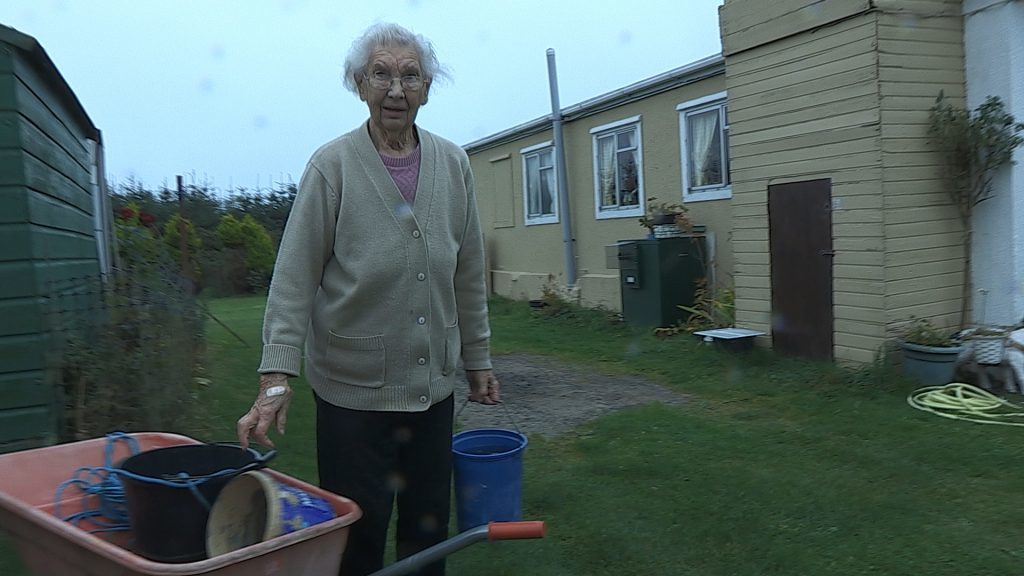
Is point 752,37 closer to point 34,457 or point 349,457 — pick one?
Result: point 349,457

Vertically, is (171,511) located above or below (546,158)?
below

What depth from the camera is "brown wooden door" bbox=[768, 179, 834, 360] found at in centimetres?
684

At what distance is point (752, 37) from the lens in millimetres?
7465

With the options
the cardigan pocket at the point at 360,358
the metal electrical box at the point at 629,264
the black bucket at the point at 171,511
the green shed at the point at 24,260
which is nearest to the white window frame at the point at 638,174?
the metal electrical box at the point at 629,264

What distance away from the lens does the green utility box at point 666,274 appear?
9.31 m

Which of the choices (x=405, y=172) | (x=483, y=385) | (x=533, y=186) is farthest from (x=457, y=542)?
(x=533, y=186)

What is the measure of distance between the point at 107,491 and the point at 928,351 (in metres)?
5.73

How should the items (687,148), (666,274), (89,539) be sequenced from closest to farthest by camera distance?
(89,539) < (666,274) < (687,148)

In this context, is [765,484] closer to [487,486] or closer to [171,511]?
[487,486]

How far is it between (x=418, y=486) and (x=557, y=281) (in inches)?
A: 430

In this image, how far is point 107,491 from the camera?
1.99 m

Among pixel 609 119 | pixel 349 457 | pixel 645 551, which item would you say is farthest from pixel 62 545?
pixel 609 119

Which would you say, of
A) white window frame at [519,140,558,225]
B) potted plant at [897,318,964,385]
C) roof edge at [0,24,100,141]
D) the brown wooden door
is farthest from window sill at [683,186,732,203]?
roof edge at [0,24,100,141]

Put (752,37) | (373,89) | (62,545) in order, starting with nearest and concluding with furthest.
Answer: (62,545), (373,89), (752,37)
